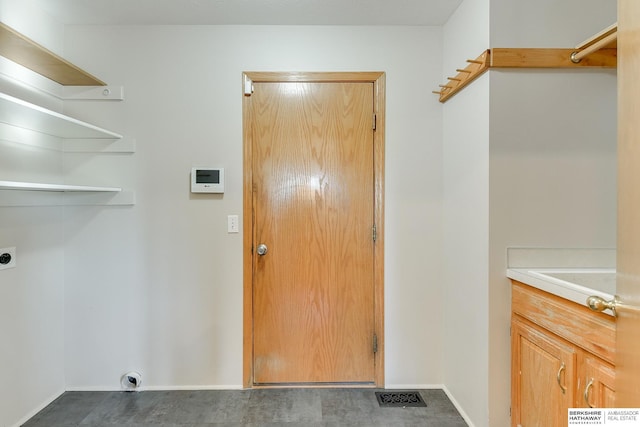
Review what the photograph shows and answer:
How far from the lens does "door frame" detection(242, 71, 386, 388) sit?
2.24 m

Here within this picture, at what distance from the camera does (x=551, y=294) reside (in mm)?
1421

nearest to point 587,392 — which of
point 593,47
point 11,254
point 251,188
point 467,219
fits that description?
point 467,219

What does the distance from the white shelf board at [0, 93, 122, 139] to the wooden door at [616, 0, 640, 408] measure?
2.11 metres

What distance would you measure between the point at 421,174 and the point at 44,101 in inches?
93.9

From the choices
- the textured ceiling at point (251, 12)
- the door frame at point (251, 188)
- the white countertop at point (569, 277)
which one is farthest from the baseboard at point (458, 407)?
the textured ceiling at point (251, 12)

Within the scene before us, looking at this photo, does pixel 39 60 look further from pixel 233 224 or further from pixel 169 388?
pixel 169 388

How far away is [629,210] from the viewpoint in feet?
2.82

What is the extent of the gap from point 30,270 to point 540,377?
8.89ft

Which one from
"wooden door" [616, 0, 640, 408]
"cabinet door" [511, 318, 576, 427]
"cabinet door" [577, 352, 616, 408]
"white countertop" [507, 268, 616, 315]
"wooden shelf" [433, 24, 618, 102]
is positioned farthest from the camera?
"wooden shelf" [433, 24, 618, 102]

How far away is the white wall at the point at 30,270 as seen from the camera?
1.82 meters

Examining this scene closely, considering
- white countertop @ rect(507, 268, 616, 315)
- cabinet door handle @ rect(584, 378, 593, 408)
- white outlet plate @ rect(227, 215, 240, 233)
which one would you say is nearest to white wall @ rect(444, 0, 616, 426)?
white countertop @ rect(507, 268, 616, 315)

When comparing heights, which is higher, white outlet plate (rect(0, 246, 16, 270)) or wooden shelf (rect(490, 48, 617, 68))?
wooden shelf (rect(490, 48, 617, 68))

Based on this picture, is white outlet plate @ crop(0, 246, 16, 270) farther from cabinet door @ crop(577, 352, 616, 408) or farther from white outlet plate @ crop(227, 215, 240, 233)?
cabinet door @ crop(577, 352, 616, 408)

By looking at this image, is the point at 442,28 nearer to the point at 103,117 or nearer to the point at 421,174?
the point at 421,174
